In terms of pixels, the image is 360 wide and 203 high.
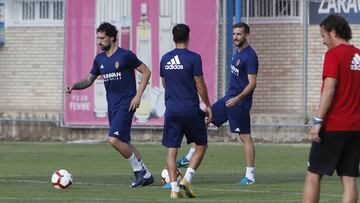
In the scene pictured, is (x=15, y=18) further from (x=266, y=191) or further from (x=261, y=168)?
(x=266, y=191)

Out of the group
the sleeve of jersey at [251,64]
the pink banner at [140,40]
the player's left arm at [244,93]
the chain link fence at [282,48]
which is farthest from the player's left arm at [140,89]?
the chain link fence at [282,48]

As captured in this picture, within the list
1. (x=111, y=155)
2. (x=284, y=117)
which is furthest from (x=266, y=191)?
(x=284, y=117)

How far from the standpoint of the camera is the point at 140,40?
87.8 ft

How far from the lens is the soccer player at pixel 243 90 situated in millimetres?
16688

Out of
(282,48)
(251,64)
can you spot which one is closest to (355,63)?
(251,64)

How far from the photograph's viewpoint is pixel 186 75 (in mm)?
14867

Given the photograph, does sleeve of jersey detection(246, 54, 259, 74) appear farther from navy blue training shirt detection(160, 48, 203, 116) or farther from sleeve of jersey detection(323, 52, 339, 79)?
sleeve of jersey detection(323, 52, 339, 79)

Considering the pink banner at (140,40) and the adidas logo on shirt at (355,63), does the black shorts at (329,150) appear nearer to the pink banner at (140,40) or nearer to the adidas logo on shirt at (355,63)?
the adidas logo on shirt at (355,63)

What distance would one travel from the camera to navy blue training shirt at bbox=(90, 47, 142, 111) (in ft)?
53.4

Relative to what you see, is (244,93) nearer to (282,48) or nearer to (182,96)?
(182,96)

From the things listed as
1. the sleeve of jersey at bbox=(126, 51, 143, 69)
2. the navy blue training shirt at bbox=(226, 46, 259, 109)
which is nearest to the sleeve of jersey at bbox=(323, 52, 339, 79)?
the sleeve of jersey at bbox=(126, 51, 143, 69)

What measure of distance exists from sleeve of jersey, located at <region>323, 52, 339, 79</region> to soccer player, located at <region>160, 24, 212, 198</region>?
3692 mm

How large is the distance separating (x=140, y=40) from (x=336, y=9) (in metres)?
4.20

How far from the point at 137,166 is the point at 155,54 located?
34.5 ft
